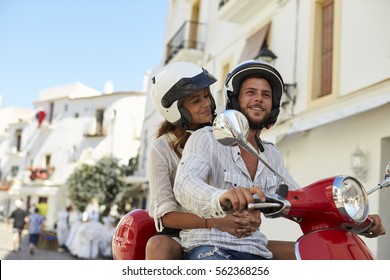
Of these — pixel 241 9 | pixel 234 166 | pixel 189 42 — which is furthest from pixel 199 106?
pixel 189 42

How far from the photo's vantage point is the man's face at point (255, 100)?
4.89ft

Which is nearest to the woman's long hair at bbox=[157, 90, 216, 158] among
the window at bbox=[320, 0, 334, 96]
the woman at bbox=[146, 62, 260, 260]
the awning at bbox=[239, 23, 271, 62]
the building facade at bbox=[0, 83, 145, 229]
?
the woman at bbox=[146, 62, 260, 260]

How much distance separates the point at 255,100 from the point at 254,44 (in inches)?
224

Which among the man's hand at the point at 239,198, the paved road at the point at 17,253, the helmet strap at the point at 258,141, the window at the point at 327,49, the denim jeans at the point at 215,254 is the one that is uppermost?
the window at the point at 327,49

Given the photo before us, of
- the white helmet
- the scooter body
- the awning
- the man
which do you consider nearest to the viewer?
the scooter body

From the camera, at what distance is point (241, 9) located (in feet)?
24.4

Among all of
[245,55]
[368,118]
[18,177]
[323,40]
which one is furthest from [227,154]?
[245,55]

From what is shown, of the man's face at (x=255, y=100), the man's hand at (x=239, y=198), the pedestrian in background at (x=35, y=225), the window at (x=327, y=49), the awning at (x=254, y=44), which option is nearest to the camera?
the man's hand at (x=239, y=198)

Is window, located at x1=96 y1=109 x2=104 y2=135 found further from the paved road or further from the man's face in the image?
the man's face

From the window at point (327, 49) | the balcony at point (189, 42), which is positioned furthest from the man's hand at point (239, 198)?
the balcony at point (189, 42)

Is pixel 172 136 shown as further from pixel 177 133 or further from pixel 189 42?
pixel 189 42

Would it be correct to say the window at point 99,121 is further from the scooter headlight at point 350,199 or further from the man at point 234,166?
the scooter headlight at point 350,199

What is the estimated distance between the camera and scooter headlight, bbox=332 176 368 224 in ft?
3.95

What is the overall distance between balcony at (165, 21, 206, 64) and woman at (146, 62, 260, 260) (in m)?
7.79
